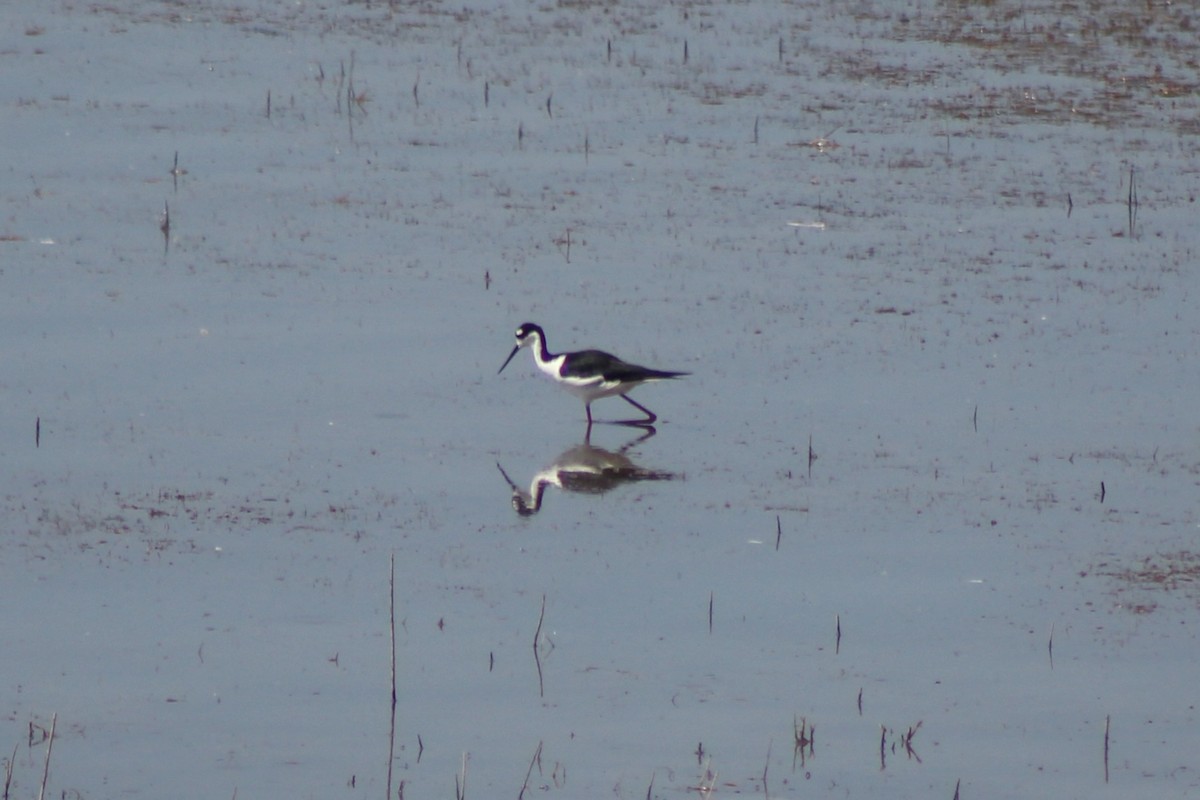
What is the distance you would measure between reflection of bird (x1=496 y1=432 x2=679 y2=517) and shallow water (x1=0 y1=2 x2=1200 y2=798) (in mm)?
56

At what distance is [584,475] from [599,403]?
183cm

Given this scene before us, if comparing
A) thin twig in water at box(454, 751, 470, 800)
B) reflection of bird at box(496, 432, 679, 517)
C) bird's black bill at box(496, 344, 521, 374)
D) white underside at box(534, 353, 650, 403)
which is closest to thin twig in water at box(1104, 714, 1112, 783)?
thin twig in water at box(454, 751, 470, 800)

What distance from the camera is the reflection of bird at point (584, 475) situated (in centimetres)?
913

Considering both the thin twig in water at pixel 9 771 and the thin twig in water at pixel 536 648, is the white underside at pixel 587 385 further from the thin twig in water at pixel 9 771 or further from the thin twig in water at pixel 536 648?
the thin twig in water at pixel 9 771

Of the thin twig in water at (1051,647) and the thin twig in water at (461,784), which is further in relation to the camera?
the thin twig in water at (1051,647)

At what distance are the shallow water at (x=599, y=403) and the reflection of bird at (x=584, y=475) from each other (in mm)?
56

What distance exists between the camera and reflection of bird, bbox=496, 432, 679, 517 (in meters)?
9.13

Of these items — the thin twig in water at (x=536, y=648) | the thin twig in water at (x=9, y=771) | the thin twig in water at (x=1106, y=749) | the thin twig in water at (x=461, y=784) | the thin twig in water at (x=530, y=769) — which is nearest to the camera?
the thin twig in water at (x=9, y=771)

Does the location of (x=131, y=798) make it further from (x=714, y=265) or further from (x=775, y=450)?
(x=714, y=265)

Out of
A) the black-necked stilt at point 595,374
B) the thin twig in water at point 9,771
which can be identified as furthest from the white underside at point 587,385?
the thin twig in water at point 9,771

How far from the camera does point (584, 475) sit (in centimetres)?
964

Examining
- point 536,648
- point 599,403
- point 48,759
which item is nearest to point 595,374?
point 599,403

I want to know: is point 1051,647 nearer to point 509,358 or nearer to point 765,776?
point 765,776

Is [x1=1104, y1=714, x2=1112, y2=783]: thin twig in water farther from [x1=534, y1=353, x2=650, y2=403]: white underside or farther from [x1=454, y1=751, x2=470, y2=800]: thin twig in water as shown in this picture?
A: [x1=534, y1=353, x2=650, y2=403]: white underside
